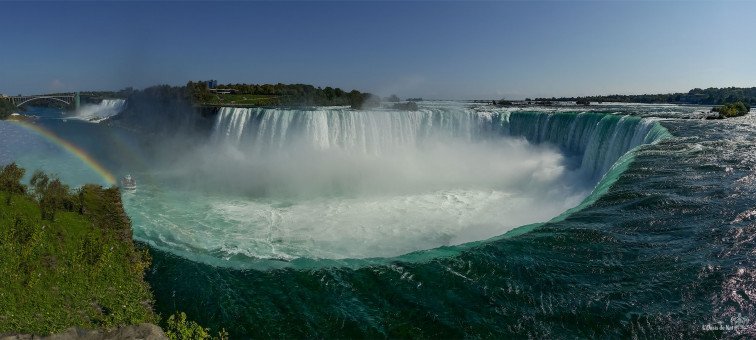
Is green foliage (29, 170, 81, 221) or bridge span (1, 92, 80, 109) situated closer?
green foliage (29, 170, 81, 221)

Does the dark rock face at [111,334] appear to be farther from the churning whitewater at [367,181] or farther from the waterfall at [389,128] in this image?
the waterfall at [389,128]

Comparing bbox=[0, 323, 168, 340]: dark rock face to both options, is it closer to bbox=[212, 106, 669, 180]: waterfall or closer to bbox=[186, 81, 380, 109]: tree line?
bbox=[212, 106, 669, 180]: waterfall

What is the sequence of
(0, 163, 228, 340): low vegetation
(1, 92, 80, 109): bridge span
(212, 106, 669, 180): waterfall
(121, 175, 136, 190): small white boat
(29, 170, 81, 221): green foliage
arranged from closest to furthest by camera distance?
(0, 163, 228, 340): low vegetation, (29, 170, 81, 221): green foliage, (121, 175, 136, 190): small white boat, (212, 106, 669, 180): waterfall, (1, 92, 80, 109): bridge span

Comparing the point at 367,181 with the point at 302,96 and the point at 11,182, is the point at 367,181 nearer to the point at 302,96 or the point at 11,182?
the point at 11,182

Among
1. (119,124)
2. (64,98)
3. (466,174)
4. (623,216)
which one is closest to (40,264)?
(623,216)

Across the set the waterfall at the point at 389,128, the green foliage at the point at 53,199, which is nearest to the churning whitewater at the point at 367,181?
the waterfall at the point at 389,128

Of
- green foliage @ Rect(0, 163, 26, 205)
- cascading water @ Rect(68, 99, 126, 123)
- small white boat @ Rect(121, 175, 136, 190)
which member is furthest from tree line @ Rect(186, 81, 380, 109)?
green foliage @ Rect(0, 163, 26, 205)

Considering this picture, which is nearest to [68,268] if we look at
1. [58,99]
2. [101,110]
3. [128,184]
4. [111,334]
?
[111,334]
